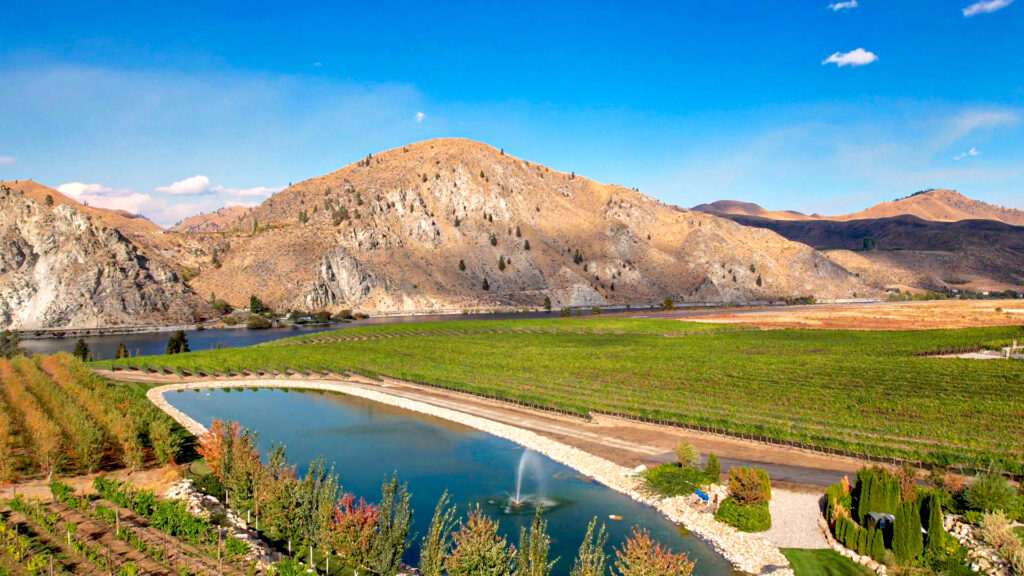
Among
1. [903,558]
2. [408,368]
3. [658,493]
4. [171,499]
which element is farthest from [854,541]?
[408,368]

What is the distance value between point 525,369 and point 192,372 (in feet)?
118

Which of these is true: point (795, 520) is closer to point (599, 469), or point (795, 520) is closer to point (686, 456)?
A: point (686, 456)

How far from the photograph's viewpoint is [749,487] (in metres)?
25.9

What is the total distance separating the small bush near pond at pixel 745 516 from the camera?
2459cm

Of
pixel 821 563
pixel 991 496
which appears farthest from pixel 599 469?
pixel 991 496

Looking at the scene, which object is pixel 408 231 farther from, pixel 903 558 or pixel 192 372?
pixel 903 558

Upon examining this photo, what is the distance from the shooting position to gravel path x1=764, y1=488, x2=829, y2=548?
23.4m

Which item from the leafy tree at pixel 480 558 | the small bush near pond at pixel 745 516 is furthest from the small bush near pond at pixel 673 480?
the leafy tree at pixel 480 558

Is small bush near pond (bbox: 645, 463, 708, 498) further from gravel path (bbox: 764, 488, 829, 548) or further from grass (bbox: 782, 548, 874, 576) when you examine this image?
grass (bbox: 782, 548, 874, 576)

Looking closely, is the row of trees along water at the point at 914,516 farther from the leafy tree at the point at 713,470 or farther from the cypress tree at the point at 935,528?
the leafy tree at the point at 713,470

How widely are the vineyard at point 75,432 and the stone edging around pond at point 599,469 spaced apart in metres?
5.10

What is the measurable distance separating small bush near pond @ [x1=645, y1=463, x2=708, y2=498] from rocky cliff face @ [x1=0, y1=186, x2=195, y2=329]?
125 meters

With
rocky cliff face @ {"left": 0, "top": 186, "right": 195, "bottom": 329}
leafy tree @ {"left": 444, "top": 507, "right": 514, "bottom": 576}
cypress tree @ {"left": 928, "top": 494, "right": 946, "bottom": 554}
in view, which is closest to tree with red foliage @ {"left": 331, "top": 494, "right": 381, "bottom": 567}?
leafy tree @ {"left": 444, "top": 507, "right": 514, "bottom": 576}

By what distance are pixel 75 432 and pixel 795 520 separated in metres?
35.5
